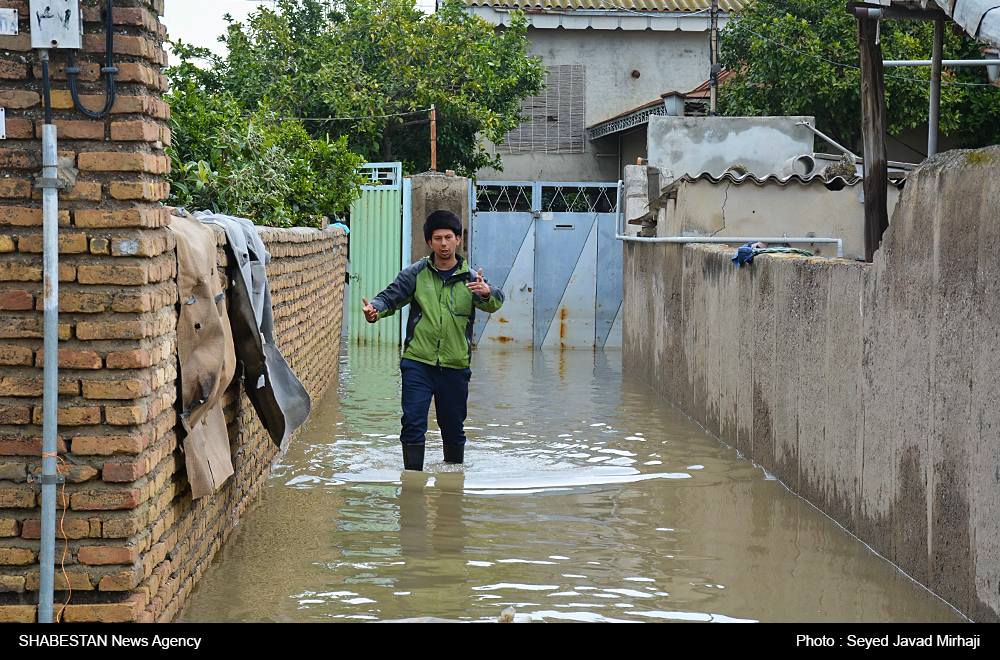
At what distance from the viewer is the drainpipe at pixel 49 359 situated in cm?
361

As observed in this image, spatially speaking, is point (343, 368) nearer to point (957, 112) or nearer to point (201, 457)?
point (201, 457)

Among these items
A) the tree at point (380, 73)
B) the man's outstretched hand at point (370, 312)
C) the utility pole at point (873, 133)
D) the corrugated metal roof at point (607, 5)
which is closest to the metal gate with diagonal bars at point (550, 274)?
the tree at point (380, 73)

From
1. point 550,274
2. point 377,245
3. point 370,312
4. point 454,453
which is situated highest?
point 377,245

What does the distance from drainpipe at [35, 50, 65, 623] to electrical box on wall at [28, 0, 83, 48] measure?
5 cm

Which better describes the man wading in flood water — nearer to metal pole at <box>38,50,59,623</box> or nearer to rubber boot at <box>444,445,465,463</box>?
rubber boot at <box>444,445,465,463</box>

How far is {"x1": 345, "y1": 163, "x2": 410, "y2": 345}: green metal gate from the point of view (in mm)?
15352

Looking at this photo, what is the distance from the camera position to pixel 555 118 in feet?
76.3

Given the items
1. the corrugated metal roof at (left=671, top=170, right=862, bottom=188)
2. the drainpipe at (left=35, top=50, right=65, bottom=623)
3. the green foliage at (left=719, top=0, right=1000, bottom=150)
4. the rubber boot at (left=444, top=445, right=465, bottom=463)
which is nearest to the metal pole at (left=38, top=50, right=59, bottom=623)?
the drainpipe at (left=35, top=50, right=65, bottom=623)

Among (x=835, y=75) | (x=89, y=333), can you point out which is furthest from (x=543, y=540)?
(x=835, y=75)

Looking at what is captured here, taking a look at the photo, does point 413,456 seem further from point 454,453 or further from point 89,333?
point 89,333

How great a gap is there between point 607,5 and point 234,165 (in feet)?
52.5

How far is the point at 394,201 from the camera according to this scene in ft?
50.4

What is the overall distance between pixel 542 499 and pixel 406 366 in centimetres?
131

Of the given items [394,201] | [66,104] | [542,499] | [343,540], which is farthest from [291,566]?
[394,201]
